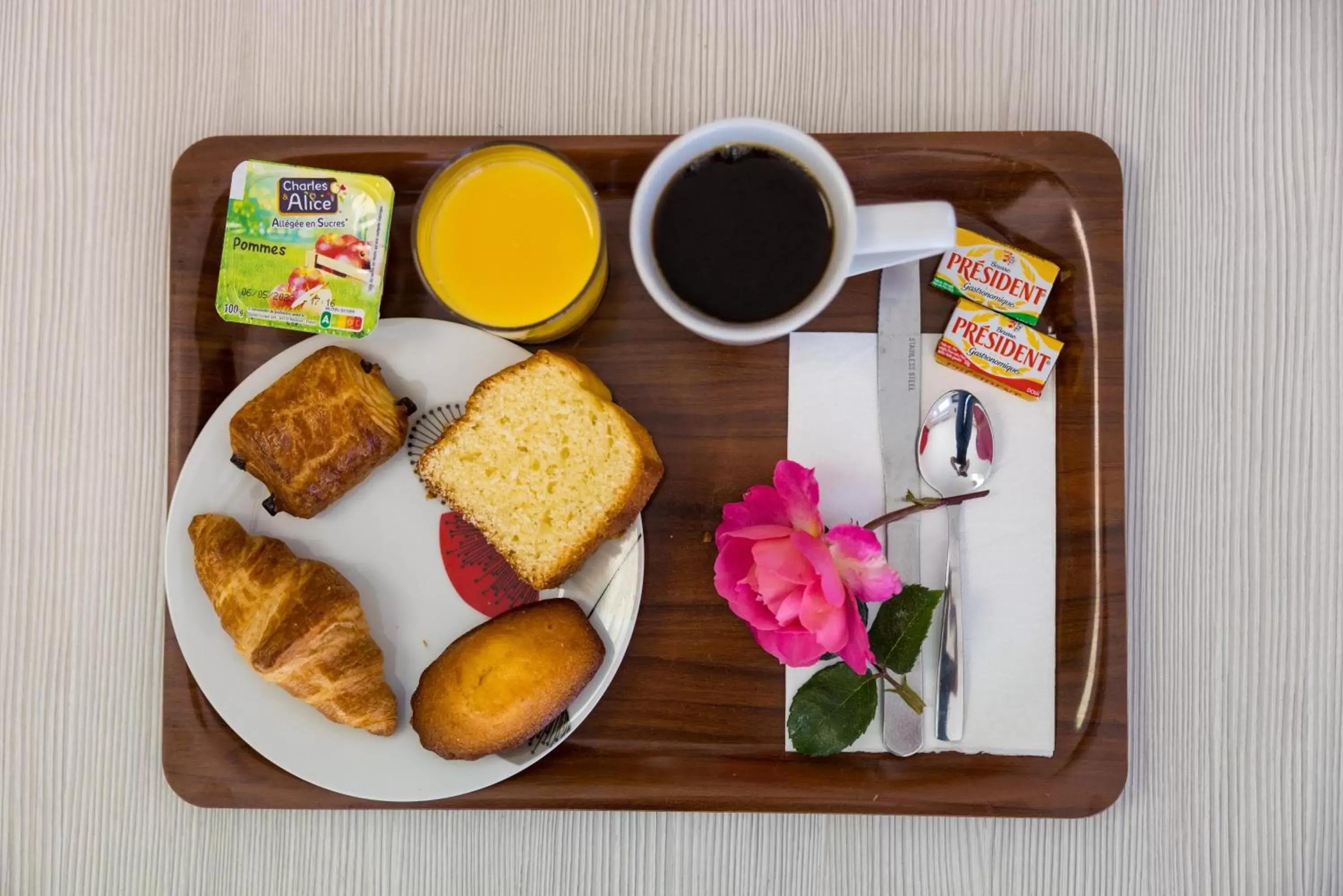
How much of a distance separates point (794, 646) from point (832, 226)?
1.47 feet

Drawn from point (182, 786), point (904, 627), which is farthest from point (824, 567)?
point (182, 786)

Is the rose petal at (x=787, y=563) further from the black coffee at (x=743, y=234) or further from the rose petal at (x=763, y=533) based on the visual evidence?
the black coffee at (x=743, y=234)

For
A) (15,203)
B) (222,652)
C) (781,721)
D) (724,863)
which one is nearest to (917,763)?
(781,721)

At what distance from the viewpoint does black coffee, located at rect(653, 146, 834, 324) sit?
0.93 meters

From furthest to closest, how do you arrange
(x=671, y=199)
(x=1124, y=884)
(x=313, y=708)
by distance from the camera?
1. (x=1124, y=884)
2. (x=313, y=708)
3. (x=671, y=199)

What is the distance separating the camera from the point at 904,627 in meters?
1.02

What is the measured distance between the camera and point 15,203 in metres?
1.20

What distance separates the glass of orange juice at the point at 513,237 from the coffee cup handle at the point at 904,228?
29 cm

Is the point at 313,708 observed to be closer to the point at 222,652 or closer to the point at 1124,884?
the point at 222,652

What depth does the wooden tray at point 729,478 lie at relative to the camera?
3.51 feet

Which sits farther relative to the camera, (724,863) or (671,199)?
(724,863)

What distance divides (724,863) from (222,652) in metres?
0.69

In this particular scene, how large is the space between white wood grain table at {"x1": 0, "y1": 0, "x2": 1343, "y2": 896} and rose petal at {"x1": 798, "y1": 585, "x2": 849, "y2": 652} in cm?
38

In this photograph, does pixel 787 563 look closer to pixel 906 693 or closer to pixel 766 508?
pixel 766 508
